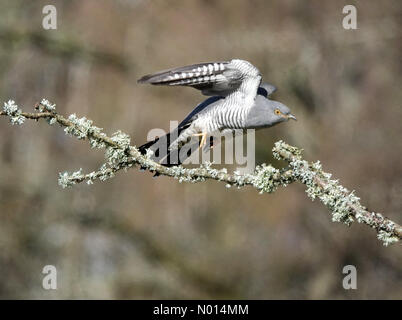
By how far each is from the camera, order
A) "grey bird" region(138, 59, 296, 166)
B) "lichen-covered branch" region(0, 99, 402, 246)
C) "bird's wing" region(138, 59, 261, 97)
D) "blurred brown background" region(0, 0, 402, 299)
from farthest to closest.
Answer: "blurred brown background" region(0, 0, 402, 299), "grey bird" region(138, 59, 296, 166), "bird's wing" region(138, 59, 261, 97), "lichen-covered branch" region(0, 99, 402, 246)

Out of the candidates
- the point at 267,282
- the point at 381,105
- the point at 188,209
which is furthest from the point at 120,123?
the point at 381,105

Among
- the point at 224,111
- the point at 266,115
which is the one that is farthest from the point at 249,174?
the point at 224,111

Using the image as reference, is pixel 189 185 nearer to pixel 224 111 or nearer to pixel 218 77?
pixel 224 111

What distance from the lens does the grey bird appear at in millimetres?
4383

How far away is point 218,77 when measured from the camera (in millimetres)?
4371

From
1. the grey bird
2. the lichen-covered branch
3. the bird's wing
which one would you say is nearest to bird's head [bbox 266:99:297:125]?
the grey bird

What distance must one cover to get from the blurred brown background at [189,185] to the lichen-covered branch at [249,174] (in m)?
6.33

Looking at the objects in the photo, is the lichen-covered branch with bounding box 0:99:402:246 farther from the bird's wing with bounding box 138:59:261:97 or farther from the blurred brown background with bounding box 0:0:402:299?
the blurred brown background with bounding box 0:0:402:299

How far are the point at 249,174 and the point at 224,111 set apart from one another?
4.52 ft

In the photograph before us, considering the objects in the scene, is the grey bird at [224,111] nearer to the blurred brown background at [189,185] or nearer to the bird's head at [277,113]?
the bird's head at [277,113]

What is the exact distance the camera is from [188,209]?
10.4m

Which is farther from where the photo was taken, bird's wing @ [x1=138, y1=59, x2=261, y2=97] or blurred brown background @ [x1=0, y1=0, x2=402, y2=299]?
blurred brown background @ [x1=0, y1=0, x2=402, y2=299]

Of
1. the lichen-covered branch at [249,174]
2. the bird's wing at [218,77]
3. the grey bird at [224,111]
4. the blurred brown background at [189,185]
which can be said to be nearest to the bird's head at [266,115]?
the grey bird at [224,111]

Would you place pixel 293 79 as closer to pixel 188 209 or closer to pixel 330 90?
pixel 330 90
